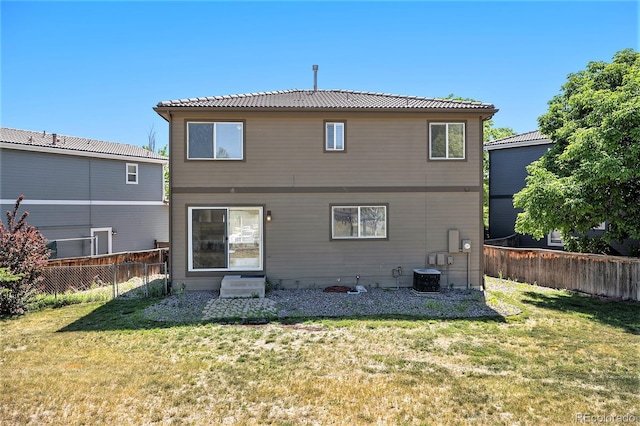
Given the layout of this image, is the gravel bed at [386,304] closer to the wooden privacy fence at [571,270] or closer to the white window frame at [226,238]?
the white window frame at [226,238]

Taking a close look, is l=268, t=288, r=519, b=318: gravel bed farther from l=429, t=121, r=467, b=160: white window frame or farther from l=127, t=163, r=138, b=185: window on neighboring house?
l=127, t=163, r=138, b=185: window on neighboring house

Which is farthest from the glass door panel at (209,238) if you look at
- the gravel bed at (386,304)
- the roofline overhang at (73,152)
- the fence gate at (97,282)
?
the roofline overhang at (73,152)

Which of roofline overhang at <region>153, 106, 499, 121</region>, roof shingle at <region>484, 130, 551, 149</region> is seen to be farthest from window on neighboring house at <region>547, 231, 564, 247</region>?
roofline overhang at <region>153, 106, 499, 121</region>

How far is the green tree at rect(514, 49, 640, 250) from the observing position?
9445mm

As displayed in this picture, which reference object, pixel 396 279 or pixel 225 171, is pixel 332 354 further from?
pixel 225 171

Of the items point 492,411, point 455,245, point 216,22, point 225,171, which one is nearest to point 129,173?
point 216,22

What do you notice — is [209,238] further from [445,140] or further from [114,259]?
[445,140]

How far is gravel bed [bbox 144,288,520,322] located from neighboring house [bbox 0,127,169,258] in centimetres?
976

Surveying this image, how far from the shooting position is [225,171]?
10.8 metres

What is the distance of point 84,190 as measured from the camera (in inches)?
686

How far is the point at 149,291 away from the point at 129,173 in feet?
35.9

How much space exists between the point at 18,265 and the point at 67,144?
1067 centimetres

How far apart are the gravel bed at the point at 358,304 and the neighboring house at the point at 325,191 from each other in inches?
28.3

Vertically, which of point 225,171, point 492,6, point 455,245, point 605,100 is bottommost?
point 455,245
